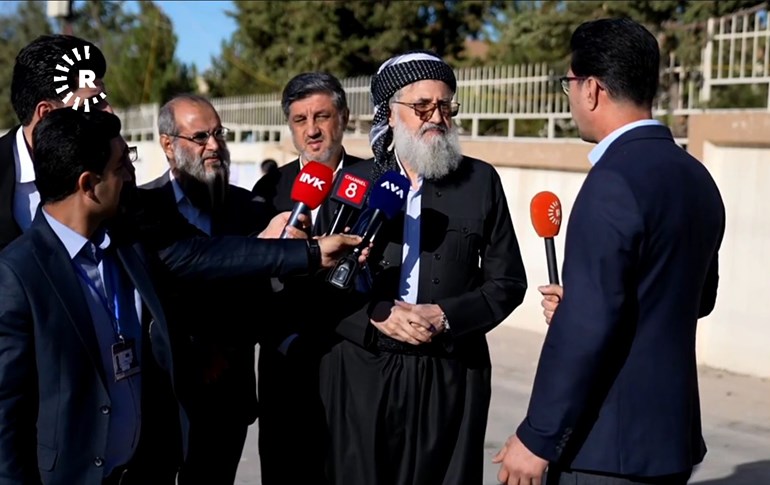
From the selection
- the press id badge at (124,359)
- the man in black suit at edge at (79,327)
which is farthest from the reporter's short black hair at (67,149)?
the press id badge at (124,359)

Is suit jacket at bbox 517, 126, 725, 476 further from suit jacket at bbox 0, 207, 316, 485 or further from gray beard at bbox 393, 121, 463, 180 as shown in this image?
gray beard at bbox 393, 121, 463, 180

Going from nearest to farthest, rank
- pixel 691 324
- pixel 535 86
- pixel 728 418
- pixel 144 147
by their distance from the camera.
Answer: pixel 691 324, pixel 728 418, pixel 535 86, pixel 144 147

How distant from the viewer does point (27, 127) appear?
4047mm

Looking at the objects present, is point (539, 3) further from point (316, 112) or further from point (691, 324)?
point (691, 324)

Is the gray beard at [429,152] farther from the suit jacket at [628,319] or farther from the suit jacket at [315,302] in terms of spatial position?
the suit jacket at [628,319]

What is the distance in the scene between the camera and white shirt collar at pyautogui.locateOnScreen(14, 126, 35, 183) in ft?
12.9

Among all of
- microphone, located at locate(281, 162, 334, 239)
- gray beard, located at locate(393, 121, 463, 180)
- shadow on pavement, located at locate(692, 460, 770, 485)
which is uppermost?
gray beard, located at locate(393, 121, 463, 180)

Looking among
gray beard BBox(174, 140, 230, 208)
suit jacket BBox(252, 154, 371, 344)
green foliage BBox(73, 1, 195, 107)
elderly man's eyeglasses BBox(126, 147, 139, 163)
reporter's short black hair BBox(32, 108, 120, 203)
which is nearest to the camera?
reporter's short black hair BBox(32, 108, 120, 203)

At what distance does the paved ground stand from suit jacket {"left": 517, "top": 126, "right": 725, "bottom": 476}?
3.51 meters

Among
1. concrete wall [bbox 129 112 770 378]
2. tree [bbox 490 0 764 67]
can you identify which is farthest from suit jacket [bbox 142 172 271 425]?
tree [bbox 490 0 764 67]

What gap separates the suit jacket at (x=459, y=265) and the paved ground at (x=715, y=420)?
2383mm

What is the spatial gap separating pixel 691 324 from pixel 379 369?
58.6 inches

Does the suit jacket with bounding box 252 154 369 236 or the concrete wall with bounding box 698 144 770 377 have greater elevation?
the suit jacket with bounding box 252 154 369 236

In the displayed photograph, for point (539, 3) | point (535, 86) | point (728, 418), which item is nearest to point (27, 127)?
point (728, 418)
